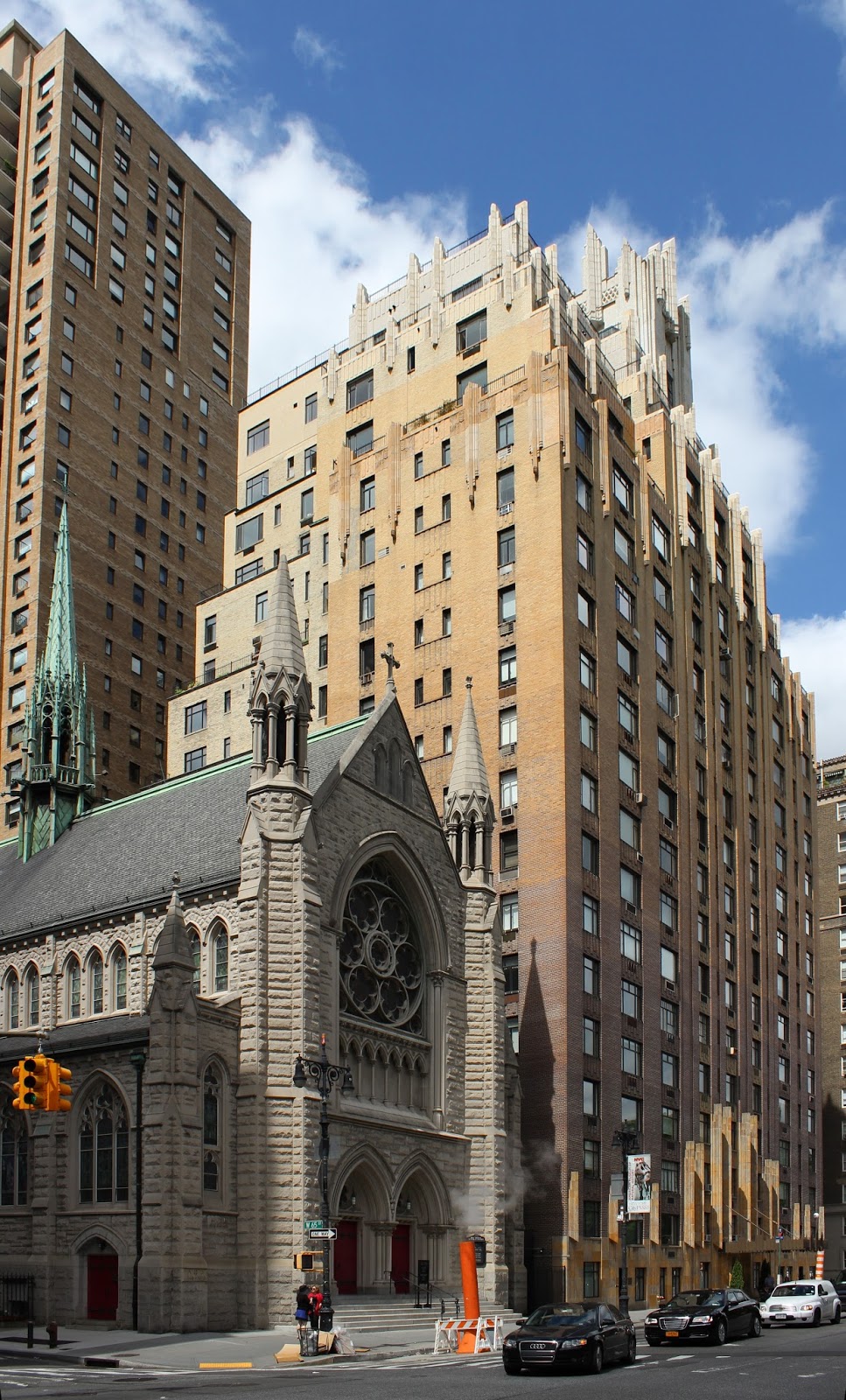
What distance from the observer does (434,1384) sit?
27109mm

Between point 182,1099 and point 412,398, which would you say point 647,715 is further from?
point 182,1099

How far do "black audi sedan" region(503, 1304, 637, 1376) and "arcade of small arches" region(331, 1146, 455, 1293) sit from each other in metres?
14.0

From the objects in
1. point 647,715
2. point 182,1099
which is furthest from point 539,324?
point 182,1099

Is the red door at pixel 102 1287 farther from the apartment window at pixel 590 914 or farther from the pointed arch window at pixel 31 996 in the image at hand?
the apartment window at pixel 590 914

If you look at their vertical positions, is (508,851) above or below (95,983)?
above

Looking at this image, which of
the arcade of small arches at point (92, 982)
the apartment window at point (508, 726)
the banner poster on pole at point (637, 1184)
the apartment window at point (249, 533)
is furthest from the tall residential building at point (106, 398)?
the banner poster on pole at point (637, 1184)

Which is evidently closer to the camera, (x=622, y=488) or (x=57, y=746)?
(x=57, y=746)

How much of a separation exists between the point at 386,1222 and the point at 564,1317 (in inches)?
652

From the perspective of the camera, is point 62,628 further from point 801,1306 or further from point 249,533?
point 801,1306

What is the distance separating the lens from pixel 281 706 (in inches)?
1794

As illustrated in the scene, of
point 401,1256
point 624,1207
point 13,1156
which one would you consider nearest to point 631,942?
point 624,1207

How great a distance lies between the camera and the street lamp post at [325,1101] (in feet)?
118

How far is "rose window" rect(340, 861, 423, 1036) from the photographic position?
1865 inches

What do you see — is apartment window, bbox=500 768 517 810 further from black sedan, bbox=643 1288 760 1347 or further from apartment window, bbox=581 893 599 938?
black sedan, bbox=643 1288 760 1347
